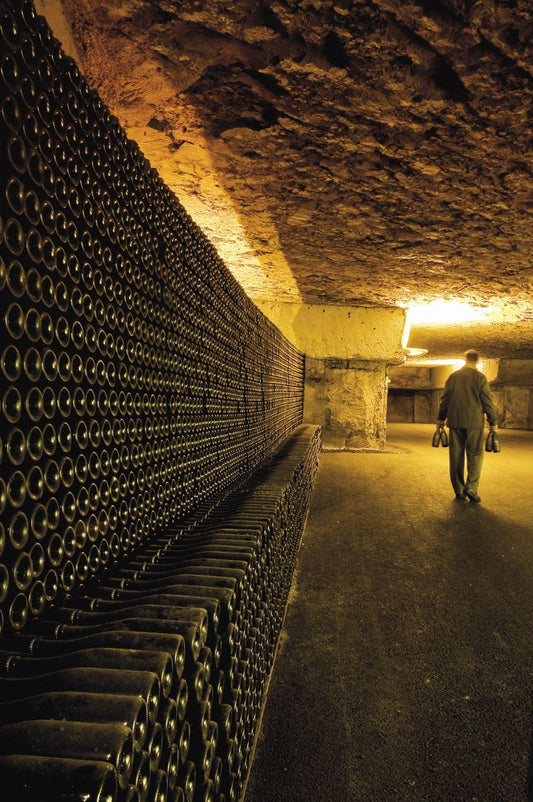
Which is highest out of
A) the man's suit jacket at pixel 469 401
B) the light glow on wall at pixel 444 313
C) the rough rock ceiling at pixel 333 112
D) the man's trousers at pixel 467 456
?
the light glow on wall at pixel 444 313

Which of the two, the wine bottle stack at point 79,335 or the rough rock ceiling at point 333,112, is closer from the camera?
the wine bottle stack at point 79,335

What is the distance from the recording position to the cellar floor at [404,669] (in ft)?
5.69

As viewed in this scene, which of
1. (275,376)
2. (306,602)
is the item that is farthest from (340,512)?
(306,602)

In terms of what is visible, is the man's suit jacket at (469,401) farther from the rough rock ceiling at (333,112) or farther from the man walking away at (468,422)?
the rough rock ceiling at (333,112)

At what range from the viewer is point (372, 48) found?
2.30m

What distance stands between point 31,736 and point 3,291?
32.3 inches

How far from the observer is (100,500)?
1324 mm

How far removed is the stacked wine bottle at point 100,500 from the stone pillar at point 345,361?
754cm

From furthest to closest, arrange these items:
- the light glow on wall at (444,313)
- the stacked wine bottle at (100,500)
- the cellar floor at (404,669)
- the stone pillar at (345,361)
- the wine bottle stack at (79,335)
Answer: the stone pillar at (345,361) → the light glow on wall at (444,313) → the cellar floor at (404,669) → the wine bottle stack at (79,335) → the stacked wine bottle at (100,500)

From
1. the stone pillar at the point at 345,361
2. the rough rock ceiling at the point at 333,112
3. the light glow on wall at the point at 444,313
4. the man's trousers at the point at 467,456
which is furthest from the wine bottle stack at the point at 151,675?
the light glow on wall at the point at 444,313

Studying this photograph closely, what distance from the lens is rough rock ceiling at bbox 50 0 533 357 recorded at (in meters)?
2.15

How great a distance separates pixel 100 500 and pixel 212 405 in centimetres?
134

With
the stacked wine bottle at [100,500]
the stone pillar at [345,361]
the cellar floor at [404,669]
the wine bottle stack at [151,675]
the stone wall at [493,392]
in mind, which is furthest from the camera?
the stone wall at [493,392]

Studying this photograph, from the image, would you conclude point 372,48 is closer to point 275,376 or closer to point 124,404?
point 124,404
